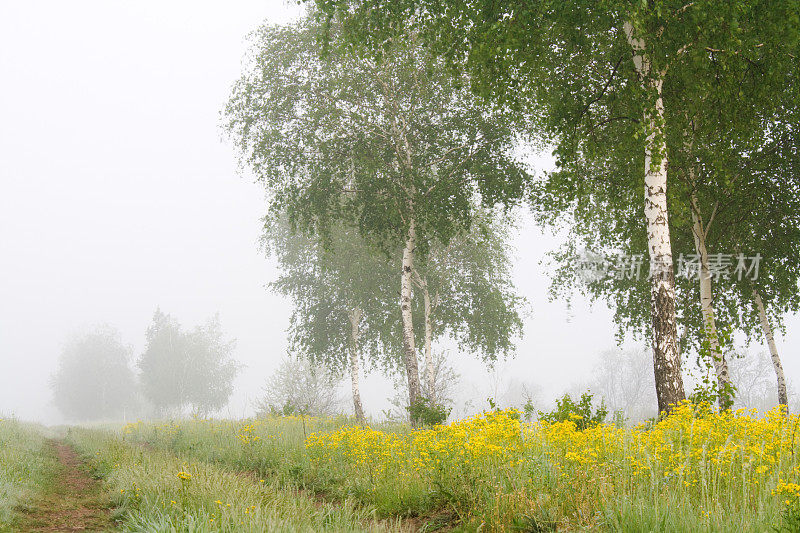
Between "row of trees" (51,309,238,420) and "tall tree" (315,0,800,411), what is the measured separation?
151 feet

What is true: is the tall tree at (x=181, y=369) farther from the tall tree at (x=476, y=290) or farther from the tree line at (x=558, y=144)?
the tree line at (x=558, y=144)

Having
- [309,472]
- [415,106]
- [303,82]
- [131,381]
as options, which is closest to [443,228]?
[415,106]

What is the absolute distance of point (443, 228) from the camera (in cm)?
1427

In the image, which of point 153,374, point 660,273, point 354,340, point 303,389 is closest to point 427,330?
point 354,340

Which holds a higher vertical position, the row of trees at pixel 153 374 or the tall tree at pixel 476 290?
the tall tree at pixel 476 290

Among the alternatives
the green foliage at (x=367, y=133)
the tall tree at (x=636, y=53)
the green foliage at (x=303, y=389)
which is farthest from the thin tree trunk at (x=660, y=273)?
the green foliage at (x=303, y=389)

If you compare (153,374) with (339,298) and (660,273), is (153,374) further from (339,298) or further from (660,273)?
(660,273)

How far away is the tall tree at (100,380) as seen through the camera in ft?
194

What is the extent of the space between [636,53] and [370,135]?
27.6 feet

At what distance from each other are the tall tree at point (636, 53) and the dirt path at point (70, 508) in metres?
8.33

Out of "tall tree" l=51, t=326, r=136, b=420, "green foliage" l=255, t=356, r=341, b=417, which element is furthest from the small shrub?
"tall tree" l=51, t=326, r=136, b=420

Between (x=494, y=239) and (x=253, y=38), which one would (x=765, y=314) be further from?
(x=253, y=38)

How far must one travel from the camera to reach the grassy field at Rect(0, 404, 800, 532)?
3.95m

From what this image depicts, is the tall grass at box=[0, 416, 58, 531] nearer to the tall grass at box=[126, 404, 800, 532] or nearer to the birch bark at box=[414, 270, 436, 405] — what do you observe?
the tall grass at box=[126, 404, 800, 532]
